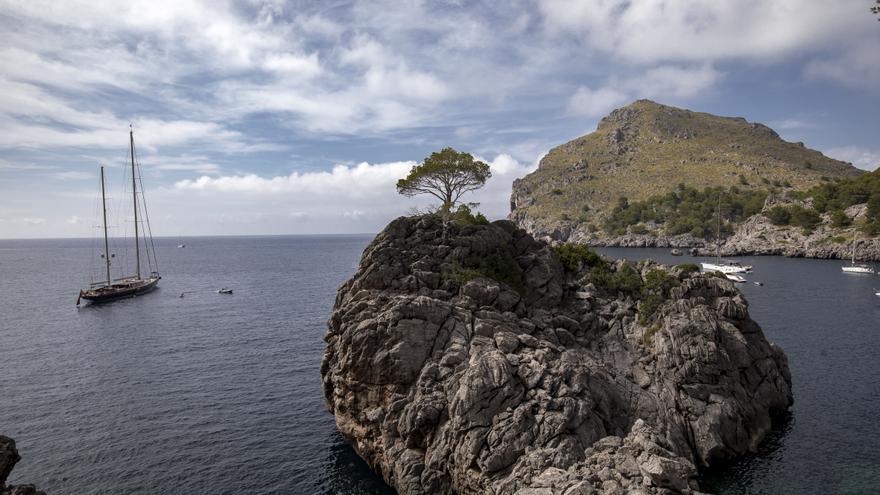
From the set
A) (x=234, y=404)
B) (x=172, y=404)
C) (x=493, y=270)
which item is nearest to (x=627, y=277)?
(x=493, y=270)

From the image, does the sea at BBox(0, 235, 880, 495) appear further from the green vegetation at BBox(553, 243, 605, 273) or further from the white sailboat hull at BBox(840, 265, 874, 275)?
the white sailboat hull at BBox(840, 265, 874, 275)

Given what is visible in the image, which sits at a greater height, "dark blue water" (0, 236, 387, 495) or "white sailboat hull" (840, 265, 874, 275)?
"white sailboat hull" (840, 265, 874, 275)

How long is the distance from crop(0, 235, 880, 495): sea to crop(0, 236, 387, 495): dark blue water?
193mm

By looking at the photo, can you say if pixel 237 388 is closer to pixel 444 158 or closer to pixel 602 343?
pixel 444 158

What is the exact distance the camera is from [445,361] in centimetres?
4500

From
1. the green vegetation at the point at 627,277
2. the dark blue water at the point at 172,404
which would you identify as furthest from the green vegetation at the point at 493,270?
the dark blue water at the point at 172,404

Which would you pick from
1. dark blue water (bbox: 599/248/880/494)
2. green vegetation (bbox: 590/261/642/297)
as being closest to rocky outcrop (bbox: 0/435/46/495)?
dark blue water (bbox: 599/248/880/494)

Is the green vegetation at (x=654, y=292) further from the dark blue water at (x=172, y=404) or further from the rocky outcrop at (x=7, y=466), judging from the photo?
the rocky outcrop at (x=7, y=466)

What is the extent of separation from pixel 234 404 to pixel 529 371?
39106 millimetres

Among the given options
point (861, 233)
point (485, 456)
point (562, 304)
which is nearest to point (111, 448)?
point (485, 456)

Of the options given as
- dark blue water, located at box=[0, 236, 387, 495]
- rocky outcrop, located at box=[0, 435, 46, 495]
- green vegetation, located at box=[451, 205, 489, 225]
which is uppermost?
green vegetation, located at box=[451, 205, 489, 225]

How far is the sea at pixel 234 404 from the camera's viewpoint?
147 feet

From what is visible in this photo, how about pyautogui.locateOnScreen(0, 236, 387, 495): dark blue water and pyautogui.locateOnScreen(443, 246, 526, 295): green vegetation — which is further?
pyautogui.locateOnScreen(443, 246, 526, 295): green vegetation

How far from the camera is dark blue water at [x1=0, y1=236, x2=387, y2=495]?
149ft
